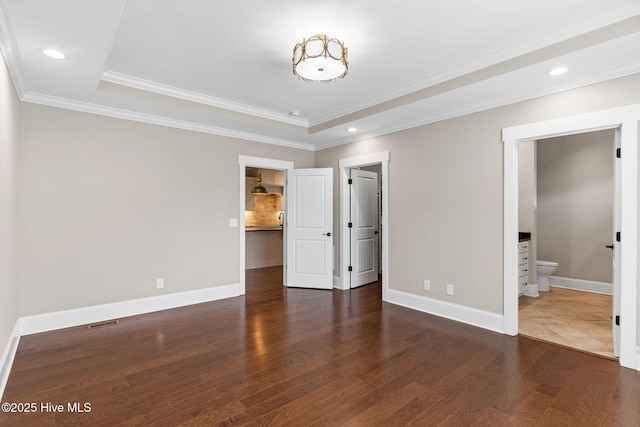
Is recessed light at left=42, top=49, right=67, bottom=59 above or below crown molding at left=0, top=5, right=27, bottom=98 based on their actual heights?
above

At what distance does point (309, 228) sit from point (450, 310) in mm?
2568

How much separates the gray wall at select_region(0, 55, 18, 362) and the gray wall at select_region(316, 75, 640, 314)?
4.12 m

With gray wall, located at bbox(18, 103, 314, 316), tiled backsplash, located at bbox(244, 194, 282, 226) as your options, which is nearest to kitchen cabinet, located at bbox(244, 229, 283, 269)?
tiled backsplash, located at bbox(244, 194, 282, 226)

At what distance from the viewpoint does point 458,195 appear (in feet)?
12.8

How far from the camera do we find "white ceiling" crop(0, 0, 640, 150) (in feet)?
7.41

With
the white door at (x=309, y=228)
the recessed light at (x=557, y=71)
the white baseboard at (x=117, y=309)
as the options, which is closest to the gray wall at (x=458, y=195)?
the recessed light at (x=557, y=71)

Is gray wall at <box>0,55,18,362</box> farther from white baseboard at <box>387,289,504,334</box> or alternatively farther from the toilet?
the toilet

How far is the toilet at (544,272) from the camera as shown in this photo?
17.1ft

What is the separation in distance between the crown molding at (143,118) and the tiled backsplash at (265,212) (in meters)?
2.81

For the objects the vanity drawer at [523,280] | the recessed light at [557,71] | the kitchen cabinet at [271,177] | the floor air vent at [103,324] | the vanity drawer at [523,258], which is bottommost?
the floor air vent at [103,324]

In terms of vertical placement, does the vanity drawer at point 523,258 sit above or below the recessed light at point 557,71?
below

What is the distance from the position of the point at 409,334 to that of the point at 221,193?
3.26 metres

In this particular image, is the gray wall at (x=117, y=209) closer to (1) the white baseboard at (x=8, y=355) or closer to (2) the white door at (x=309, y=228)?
(1) the white baseboard at (x=8, y=355)

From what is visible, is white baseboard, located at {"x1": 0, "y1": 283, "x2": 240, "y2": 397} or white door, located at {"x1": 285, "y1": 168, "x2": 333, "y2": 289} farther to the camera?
white door, located at {"x1": 285, "y1": 168, "x2": 333, "y2": 289}
